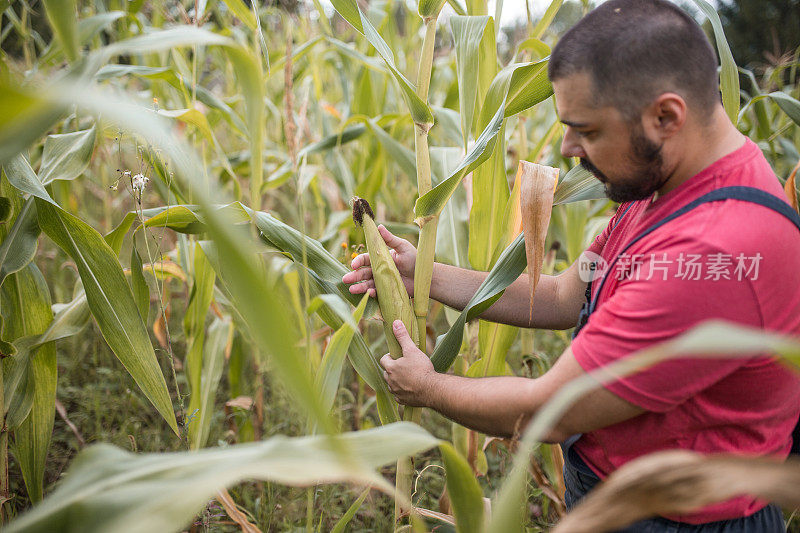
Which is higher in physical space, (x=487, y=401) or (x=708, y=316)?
(x=708, y=316)

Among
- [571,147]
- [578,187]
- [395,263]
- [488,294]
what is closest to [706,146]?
[571,147]

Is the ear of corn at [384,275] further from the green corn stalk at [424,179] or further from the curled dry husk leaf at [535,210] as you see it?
the curled dry husk leaf at [535,210]

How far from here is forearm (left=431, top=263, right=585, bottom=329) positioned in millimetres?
1366

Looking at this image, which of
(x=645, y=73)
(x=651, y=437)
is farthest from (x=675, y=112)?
(x=651, y=437)

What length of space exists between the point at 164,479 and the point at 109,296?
0.70 metres

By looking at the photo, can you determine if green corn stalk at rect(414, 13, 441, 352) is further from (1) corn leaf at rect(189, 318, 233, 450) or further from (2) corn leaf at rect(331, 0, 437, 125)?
(1) corn leaf at rect(189, 318, 233, 450)

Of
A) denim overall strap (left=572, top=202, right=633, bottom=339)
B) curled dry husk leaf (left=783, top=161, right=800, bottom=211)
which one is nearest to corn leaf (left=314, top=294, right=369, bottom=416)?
denim overall strap (left=572, top=202, right=633, bottom=339)

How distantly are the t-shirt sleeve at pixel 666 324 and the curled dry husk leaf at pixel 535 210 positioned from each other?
22cm

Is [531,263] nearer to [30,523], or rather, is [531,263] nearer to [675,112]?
[675,112]

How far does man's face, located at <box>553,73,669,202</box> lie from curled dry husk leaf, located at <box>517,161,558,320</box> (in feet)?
0.28

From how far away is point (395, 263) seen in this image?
136 cm

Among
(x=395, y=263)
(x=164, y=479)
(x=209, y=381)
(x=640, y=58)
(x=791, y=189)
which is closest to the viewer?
(x=164, y=479)

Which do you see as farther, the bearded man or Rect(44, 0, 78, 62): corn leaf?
the bearded man

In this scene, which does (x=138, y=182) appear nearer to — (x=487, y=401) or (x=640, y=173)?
(x=487, y=401)
